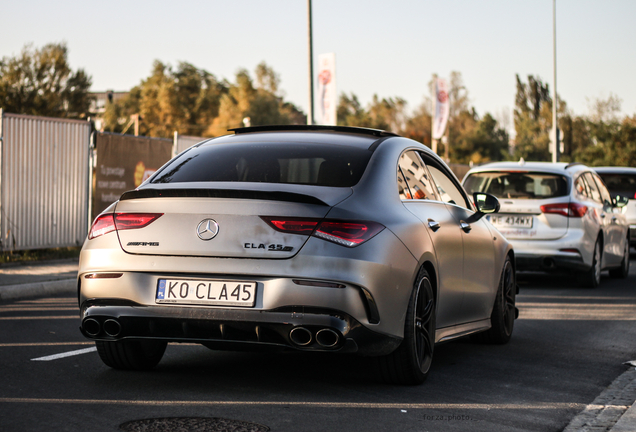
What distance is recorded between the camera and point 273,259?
15.7ft

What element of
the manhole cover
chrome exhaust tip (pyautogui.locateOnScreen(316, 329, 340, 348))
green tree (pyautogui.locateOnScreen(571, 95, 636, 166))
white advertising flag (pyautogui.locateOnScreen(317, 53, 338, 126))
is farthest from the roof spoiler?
green tree (pyautogui.locateOnScreen(571, 95, 636, 166))

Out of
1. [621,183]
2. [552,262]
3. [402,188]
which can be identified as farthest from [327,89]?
[402,188]

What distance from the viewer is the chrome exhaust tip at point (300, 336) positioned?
15.8 feet

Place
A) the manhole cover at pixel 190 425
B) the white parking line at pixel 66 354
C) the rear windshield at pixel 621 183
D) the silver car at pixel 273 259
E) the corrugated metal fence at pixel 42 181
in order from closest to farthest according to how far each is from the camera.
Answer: the manhole cover at pixel 190 425 < the silver car at pixel 273 259 < the white parking line at pixel 66 354 < the corrugated metal fence at pixel 42 181 < the rear windshield at pixel 621 183

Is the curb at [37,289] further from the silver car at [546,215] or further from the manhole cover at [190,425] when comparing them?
the manhole cover at [190,425]

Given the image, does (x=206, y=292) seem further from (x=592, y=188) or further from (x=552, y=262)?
(x=592, y=188)

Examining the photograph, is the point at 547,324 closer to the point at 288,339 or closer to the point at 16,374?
the point at 288,339

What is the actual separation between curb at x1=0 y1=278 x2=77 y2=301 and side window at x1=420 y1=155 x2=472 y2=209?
568 centimetres

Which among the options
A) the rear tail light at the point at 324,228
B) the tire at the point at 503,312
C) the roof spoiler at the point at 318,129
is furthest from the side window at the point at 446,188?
the rear tail light at the point at 324,228

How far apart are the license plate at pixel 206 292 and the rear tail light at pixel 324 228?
1.15ft

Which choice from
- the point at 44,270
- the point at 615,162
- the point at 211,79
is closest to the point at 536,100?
the point at 211,79

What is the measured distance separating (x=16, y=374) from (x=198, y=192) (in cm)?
178

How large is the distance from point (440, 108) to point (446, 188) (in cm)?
3228

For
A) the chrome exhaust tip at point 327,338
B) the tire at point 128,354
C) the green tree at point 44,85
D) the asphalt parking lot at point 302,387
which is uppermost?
the green tree at point 44,85
